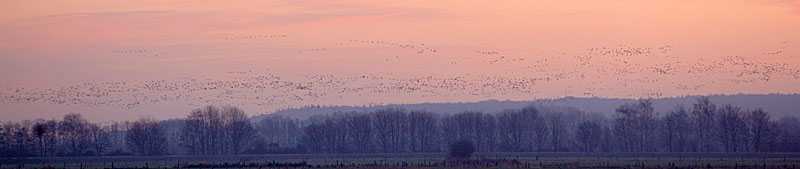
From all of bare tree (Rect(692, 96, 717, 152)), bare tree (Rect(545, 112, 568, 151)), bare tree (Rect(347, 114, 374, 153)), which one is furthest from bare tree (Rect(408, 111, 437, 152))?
bare tree (Rect(692, 96, 717, 152))

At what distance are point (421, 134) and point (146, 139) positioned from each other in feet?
120

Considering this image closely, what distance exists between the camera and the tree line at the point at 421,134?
350 feet

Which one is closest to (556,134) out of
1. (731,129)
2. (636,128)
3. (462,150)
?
(636,128)

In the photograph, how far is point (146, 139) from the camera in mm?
111312

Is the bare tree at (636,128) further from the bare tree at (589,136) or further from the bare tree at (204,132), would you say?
the bare tree at (204,132)

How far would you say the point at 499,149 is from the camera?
112m

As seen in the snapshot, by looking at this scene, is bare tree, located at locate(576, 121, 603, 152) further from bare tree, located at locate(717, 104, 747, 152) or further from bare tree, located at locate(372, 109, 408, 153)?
bare tree, located at locate(372, 109, 408, 153)

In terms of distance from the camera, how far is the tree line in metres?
107

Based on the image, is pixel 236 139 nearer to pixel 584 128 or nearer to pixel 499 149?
pixel 499 149

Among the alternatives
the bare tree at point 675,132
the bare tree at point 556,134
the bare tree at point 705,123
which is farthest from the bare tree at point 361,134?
the bare tree at point 705,123

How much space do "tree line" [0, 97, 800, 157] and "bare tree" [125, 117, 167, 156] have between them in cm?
13

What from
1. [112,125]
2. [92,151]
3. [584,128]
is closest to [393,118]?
[584,128]

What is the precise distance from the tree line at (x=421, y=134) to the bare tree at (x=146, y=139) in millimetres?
128

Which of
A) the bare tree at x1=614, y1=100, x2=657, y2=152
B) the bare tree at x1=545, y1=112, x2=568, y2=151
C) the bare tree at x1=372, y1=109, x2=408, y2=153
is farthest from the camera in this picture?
the bare tree at x1=372, y1=109, x2=408, y2=153
